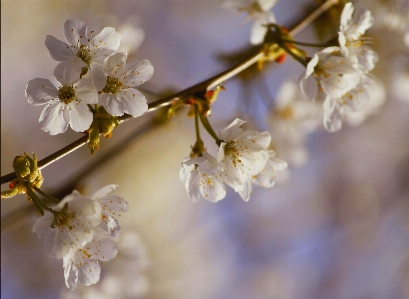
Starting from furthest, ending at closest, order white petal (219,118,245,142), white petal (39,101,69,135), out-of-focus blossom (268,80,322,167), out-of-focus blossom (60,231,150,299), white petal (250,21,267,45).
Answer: out-of-focus blossom (268,80,322,167) → out-of-focus blossom (60,231,150,299) → white petal (250,21,267,45) → white petal (219,118,245,142) → white petal (39,101,69,135)

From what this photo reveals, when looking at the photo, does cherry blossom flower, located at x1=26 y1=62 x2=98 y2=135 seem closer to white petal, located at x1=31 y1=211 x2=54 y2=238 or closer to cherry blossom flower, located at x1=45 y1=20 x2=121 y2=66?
cherry blossom flower, located at x1=45 y1=20 x2=121 y2=66

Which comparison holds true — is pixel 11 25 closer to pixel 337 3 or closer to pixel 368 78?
pixel 337 3

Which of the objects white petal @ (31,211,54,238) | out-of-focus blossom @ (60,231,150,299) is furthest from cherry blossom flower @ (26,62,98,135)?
out-of-focus blossom @ (60,231,150,299)

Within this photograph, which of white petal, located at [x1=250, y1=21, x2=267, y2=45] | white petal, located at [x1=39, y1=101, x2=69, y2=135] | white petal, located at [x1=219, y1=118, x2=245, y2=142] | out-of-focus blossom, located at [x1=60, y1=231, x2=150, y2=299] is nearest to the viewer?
white petal, located at [x1=39, y1=101, x2=69, y2=135]

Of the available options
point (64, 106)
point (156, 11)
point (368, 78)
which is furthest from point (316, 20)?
point (64, 106)

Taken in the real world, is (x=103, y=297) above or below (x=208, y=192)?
below

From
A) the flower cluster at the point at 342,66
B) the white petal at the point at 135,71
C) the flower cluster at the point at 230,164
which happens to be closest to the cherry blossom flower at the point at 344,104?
the flower cluster at the point at 342,66
